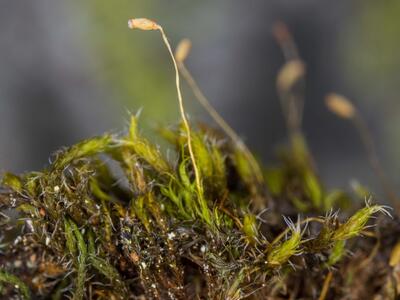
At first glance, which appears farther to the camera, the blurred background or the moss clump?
the blurred background

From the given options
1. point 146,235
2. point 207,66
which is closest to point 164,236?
point 146,235

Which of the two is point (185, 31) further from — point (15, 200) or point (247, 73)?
point (15, 200)

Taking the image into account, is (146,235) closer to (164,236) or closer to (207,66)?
(164,236)

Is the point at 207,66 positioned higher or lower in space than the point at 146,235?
lower

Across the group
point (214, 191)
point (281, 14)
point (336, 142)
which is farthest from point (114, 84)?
point (214, 191)

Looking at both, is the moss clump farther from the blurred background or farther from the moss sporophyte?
the blurred background

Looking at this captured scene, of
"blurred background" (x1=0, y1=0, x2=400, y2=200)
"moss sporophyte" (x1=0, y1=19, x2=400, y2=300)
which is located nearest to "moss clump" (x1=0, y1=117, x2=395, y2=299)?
"moss sporophyte" (x1=0, y1=19, x2=400, y2=300)

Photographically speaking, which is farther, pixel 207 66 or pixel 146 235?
pixel 207 66
